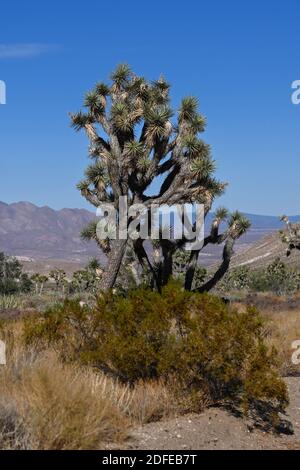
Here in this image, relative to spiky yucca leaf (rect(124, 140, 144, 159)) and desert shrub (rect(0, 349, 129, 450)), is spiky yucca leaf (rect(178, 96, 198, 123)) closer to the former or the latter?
spiky yucca leaf (rect(124, 140, 144, 159))

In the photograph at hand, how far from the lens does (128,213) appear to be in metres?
16.6

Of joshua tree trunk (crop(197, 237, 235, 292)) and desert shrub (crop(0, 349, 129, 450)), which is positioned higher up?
joshua tree trunk (crop(197, 237, 235, 292))

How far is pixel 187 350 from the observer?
7.27 metres

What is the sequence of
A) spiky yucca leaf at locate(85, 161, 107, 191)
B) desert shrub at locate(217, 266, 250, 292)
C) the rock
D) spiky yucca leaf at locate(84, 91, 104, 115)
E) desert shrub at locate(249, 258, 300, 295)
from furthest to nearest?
desert shrub at locate(217, 266, 250, 292) → desert shrub at locate(249, 258, 300, 295) → spiky yucca leaf at locate(85, 161, 107, 191) → spiky yucca leaf at locate(84, 91, 104, 115) → the rock

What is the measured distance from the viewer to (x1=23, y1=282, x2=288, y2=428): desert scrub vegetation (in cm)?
718

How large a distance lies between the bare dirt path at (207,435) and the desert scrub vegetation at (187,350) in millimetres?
236

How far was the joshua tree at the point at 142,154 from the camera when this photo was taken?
16.7 m

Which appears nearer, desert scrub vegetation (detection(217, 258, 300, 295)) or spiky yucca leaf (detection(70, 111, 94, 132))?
spiky yucca leaf (detection(70, 111, 94, 132))

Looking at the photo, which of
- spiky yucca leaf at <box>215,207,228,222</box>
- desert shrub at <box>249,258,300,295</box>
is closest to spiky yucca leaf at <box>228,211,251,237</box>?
spiky yucca leaf at <box>215,207,228,222</box>

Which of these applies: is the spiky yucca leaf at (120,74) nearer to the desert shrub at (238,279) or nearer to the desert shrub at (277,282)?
the desert shrub at (277,282)

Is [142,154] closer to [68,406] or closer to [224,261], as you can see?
[224,261]

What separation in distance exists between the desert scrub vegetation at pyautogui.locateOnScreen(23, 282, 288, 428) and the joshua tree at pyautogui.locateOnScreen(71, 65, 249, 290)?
878cm

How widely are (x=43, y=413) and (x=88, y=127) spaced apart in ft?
42.0
